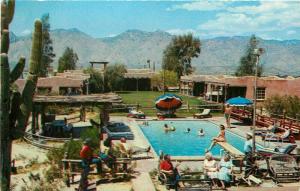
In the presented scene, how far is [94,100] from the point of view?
22.4m

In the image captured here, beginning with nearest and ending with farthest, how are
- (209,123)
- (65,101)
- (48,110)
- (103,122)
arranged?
1. (65,101)
2. (103,122)
3. (209,123)
4. (48,110)

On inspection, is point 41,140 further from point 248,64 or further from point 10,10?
point 248,64

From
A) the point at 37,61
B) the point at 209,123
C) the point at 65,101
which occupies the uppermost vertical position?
the point at 37,61

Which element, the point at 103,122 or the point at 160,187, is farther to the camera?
the point at 103,122

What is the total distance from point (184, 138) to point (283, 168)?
12327 millimetres

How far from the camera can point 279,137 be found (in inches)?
830

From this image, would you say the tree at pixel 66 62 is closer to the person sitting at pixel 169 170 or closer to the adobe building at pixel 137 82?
the adobe building at pixel 137 82

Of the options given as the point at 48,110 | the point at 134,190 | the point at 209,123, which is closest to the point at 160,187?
the point at 134,190

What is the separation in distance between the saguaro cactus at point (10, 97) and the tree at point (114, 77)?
160 feet

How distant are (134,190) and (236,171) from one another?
12.1 feet

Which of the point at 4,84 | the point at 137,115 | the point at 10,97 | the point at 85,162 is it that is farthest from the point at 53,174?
the point at 137,115

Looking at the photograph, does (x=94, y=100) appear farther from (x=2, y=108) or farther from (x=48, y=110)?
(x=2, y=108)

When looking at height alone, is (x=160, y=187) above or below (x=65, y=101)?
below

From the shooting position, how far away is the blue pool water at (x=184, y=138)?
22.3 m
